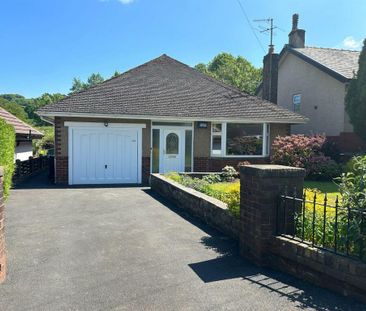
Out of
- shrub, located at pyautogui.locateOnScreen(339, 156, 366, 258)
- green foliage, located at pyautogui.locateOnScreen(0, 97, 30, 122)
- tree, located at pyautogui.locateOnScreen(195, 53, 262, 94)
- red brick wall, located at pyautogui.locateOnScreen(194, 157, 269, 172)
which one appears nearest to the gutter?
red brick wall, located at pyautogui.locateOnScreen(194, 157, 269, 172)

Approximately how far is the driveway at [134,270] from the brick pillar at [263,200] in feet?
0.99

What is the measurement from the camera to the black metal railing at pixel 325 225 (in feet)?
13.7

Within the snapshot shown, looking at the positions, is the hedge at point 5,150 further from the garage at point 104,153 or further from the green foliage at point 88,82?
the green foliage at point 88,82

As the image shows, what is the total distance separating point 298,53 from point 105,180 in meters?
13.3

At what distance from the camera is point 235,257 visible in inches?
213

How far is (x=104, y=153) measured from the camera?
1413cm

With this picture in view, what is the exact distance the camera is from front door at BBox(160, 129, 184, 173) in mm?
14953

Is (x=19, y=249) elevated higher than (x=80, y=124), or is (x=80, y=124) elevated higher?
(x=80, y=124)

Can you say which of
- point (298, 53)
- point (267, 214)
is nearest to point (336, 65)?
point (298, 53)

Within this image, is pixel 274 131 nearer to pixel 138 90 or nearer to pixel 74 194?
pixel 138 90

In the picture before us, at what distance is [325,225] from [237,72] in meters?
50.6

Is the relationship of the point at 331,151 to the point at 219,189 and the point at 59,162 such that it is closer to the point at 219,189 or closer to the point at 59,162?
the point at 219,189

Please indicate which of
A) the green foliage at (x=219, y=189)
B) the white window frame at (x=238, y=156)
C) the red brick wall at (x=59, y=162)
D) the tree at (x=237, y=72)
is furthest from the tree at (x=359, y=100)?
the tree at (x=237, y=72)

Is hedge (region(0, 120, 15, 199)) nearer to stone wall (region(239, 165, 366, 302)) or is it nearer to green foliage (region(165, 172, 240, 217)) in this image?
green foliage (region(165, 172, 240, 217))
